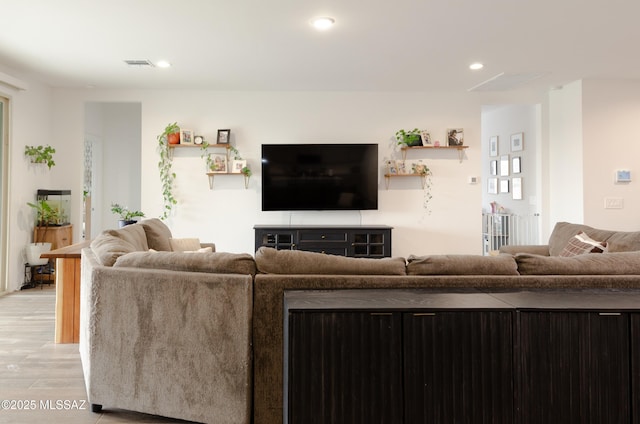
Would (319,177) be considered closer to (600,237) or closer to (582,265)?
(600,237)

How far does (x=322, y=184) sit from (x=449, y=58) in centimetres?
229

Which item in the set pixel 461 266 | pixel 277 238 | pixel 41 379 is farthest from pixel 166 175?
pixel 461 266

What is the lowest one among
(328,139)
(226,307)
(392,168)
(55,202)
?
(226,307)

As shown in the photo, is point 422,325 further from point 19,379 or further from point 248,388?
point 19,379

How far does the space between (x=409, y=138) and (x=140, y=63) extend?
11.2 feet

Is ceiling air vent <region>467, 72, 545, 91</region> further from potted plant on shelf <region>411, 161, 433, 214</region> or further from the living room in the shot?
potted plant on shelf <region>411, 161, 433, 214</region>

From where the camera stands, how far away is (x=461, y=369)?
1.77 metres

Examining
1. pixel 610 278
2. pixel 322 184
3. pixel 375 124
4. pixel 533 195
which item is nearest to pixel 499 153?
pixel 533 195

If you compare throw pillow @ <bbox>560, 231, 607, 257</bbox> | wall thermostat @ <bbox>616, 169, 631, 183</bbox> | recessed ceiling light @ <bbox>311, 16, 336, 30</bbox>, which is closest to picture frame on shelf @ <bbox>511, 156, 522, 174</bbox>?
wall thermostat @ <bbox>616, 169, 631, 183</bbox>

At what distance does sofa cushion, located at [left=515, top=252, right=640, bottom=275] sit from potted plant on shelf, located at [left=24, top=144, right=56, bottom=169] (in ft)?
18.4

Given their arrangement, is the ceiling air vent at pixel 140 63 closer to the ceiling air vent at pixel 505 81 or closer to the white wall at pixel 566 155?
the ceiling air vent at pixel 505 81

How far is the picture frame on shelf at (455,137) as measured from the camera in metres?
6.38

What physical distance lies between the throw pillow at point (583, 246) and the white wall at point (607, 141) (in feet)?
8.19

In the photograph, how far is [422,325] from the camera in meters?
1.77
